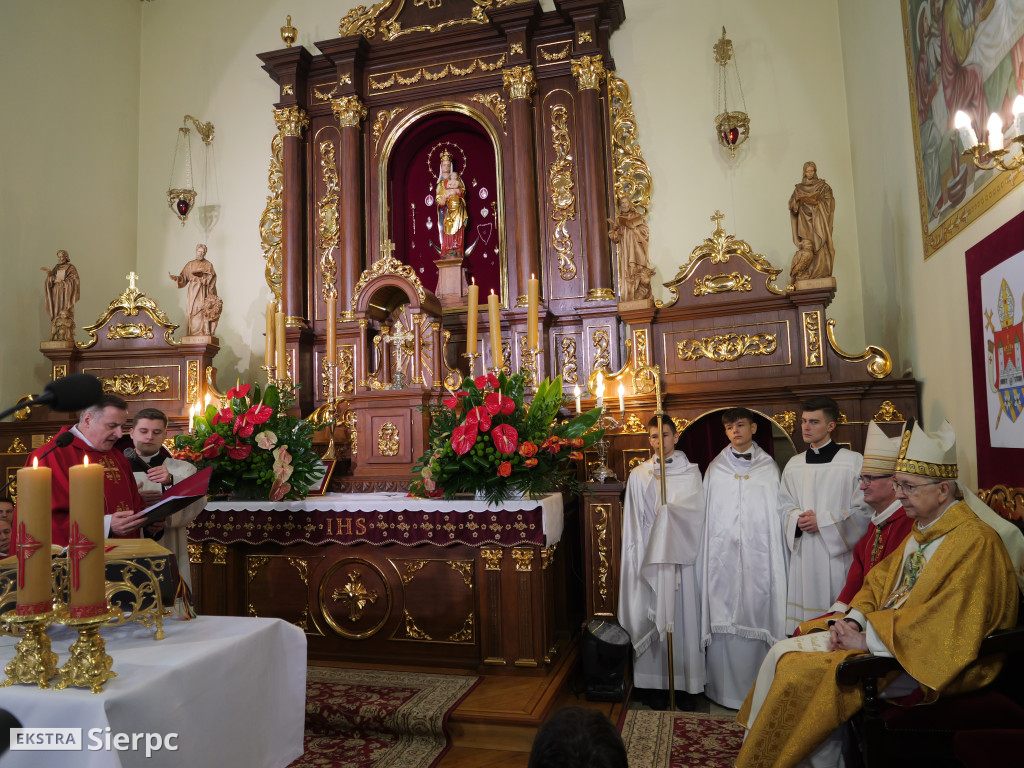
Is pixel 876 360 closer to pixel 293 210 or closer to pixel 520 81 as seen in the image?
pixel 520 81

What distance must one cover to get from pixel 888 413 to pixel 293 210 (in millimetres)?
6451

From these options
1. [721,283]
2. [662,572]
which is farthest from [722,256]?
[662,572]

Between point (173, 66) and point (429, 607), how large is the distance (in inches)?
328

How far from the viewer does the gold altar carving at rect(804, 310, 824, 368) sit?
593 cm

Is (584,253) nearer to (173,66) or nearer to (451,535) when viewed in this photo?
(451,535)

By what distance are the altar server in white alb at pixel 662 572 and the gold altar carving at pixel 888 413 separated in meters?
1.62

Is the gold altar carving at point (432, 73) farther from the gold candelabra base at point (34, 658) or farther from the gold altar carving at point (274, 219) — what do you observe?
the gold candelabra base at point (34, 658)

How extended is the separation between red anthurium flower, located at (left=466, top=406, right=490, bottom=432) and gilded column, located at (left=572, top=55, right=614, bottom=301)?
323 centimetres

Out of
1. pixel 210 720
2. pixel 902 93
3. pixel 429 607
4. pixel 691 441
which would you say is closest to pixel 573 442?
pixel 429 607

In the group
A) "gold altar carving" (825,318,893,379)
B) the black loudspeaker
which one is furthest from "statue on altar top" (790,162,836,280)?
the black loudspeaker

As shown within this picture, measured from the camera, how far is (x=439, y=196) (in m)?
8.17

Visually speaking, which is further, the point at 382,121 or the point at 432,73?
the point at 382,121

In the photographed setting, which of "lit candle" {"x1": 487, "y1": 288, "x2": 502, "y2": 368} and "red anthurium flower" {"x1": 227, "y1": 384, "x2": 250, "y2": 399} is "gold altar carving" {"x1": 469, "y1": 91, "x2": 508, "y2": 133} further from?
"red anthurium flower" {"x1": 227, "y1": 384, "x2": 250, "y2": 399}

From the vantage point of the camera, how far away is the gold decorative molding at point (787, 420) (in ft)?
19.4
